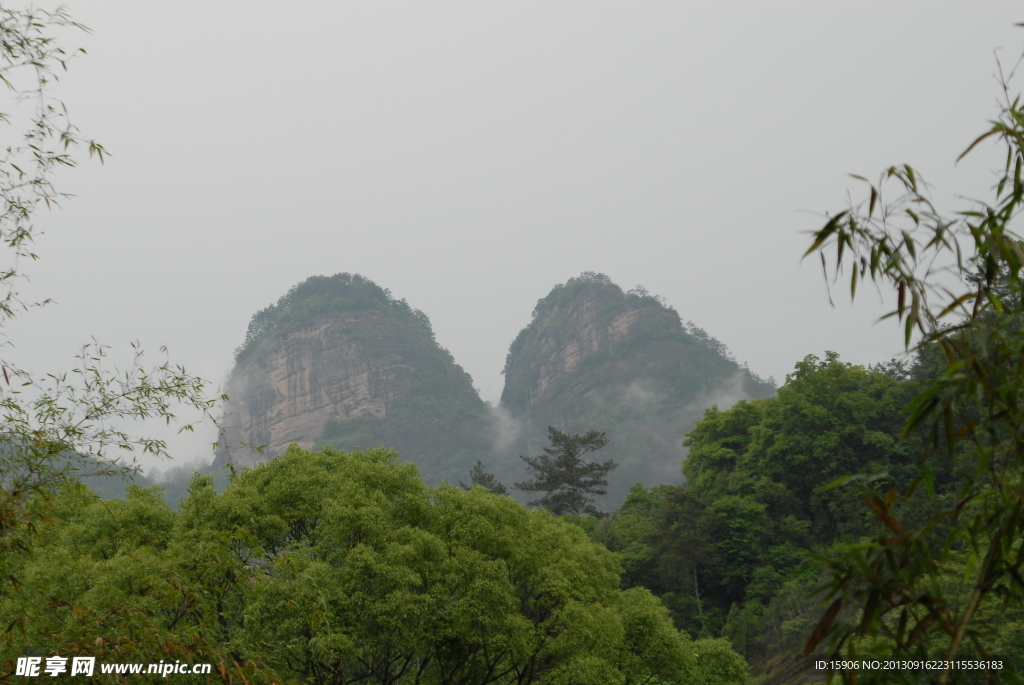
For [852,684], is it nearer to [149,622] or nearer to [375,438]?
[149,622]

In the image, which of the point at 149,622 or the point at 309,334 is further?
the point at 309,334

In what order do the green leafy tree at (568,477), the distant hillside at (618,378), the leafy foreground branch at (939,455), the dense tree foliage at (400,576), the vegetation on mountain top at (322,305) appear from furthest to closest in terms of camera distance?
the vegetation on mountain top at (322,305), the distant hillside at (618,378), the green leafy tree at (568,477), the dense tree foliage at (400,576), the leafy foreground branch at (939,455)

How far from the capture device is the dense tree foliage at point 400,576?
1162 centimetres

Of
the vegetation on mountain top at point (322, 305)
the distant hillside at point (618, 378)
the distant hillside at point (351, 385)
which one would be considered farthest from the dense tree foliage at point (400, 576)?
the vegetation on mountain top at point (322, 305)

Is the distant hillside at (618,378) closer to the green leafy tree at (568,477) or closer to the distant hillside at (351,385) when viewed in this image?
the distant hillside at (351,385)

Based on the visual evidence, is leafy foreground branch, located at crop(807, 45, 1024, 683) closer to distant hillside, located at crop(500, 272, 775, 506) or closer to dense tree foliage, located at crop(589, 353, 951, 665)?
dense tree foliage, located at crop(589, 353, 951, 665)

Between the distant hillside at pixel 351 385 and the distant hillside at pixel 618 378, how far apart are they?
377 inches

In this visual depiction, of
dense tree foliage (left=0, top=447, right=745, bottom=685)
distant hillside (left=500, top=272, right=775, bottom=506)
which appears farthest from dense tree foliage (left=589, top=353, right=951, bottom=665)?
distant hillside (left=500, top=272, right=775, bottom=506)

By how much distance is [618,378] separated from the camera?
11150cm

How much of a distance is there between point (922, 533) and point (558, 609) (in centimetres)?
1352

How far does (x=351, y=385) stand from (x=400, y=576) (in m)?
109

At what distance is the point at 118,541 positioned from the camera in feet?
45.5

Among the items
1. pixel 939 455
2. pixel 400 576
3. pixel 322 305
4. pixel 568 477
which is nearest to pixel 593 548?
pixel 400 576

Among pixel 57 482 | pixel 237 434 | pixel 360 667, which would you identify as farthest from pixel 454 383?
pixel 57 482
